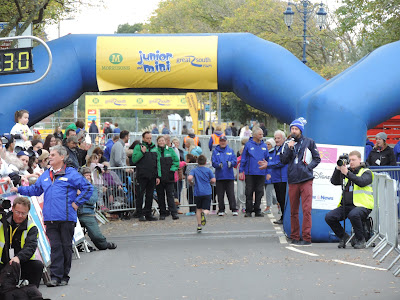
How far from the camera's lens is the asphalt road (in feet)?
29.6

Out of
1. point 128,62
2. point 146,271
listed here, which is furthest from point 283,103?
point 146,271

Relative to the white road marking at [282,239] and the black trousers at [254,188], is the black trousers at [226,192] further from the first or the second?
the white road marking at [282,239]

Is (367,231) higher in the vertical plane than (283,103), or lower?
lower

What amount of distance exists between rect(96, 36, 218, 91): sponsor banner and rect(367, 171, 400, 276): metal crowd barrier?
13.6 feet

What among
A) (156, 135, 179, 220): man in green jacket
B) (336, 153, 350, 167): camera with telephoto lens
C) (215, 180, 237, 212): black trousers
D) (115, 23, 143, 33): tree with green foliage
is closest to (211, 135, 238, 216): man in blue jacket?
(215, 180, 237, 212): black trousers

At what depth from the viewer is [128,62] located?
1514cm

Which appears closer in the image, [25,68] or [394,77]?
[25,68]

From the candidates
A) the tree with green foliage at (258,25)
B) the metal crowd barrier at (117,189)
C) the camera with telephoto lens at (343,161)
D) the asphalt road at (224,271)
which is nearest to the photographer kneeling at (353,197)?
the camera with telephoto lens at (343,161)

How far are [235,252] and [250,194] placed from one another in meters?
5.40

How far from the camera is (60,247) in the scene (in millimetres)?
9875

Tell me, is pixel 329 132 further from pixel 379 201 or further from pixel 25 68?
pixel 25 68

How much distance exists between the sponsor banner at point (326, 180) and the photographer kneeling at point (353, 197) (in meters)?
0.67

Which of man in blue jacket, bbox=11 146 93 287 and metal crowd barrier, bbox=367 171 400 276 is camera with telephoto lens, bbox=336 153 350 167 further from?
man in blue jacket, bbox=11 146 93 287

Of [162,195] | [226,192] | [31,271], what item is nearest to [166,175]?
[162,195]
